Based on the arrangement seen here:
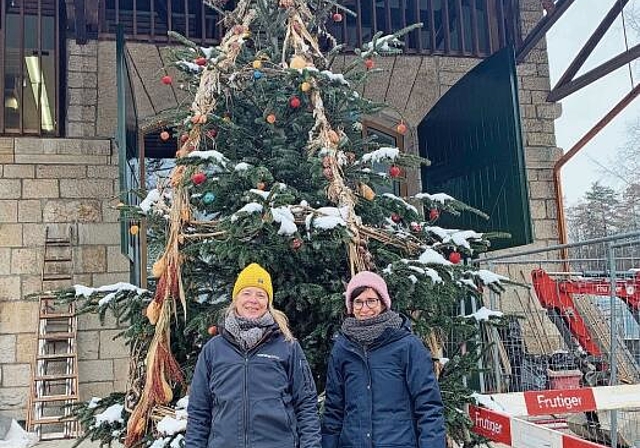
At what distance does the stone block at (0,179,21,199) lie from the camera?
6445mm

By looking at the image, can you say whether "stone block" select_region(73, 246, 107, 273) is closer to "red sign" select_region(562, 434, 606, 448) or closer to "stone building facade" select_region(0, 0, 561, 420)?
"stone building facade" select_region(0, 0, 561, 420)

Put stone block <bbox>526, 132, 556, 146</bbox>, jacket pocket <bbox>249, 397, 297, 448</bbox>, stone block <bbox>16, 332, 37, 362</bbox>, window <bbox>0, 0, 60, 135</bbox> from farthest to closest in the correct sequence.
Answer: stone block <bbox>526, 132, 556, 146</bbox> → window <bbox>0, 0, 60, 135</bbox> → stone block <bbox>16, 332, 37, 362</bbox> → jacket pocket <bbox>249, 397, 297, 448</bbox>

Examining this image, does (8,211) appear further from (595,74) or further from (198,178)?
(595,74)

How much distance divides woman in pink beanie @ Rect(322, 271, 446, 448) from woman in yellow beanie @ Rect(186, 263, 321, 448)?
16cm

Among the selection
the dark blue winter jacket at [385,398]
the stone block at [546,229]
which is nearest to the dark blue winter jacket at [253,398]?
the dark blue winter jacket at [385,398]

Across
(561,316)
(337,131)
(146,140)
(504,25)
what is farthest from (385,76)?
(337,131)

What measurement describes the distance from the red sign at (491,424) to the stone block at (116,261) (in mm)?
4318

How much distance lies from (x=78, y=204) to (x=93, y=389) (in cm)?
184

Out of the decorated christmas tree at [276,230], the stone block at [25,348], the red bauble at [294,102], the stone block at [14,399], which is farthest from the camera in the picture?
the stone block at [25,348]

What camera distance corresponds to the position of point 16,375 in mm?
6152

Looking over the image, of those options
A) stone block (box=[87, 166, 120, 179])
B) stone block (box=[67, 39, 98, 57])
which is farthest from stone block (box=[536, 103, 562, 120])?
stone block (box=[67, 39, 98, 57])

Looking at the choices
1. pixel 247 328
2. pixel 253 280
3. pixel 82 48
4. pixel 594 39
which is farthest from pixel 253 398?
pixel 594 39

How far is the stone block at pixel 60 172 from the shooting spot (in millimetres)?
6535

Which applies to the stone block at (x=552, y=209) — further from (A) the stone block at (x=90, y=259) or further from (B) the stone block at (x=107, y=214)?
(A) the stone block at (x=90, y=259)
